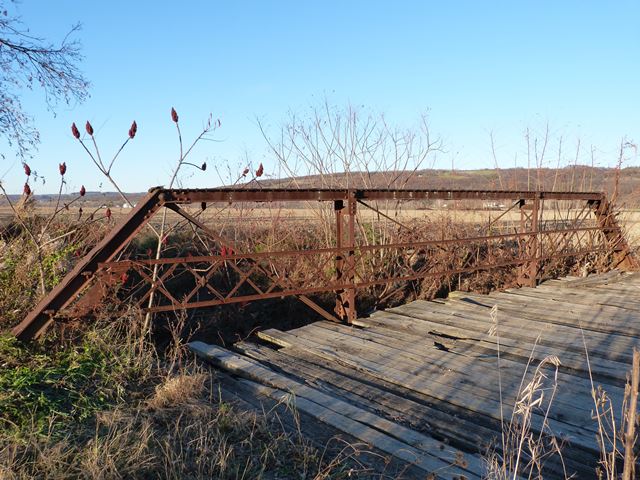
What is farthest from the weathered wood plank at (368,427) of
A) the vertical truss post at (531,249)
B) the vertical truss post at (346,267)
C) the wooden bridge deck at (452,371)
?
the vertical truss post at (531,249)

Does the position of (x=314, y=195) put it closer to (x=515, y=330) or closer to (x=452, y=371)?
(x=452, y=371)

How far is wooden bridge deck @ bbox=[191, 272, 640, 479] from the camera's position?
12.4 ft

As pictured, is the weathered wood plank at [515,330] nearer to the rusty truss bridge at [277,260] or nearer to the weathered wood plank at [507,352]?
the weathered wood plank at [507,352]

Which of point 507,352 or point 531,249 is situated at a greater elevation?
point 531,249

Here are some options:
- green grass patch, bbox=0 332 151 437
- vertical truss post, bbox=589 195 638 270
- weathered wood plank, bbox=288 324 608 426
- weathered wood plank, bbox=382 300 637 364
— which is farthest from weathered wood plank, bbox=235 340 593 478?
vertical truss post, bbox=589 195 638 270

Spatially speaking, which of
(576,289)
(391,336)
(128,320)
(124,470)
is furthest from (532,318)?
(124,470)

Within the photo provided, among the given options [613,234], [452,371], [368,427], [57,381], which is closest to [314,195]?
[452,371]

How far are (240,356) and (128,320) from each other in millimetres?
1359

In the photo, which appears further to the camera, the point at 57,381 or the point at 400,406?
the point at 400,406

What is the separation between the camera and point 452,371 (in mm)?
5383

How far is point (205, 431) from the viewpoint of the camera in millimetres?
3590

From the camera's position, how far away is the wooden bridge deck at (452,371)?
3.79 meters

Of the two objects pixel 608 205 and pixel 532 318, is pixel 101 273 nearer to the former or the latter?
pixel 532 318

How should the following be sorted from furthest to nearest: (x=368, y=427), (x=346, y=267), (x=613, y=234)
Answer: (x=613, y=234), (x=346, y=267), (x=368, y=427)
